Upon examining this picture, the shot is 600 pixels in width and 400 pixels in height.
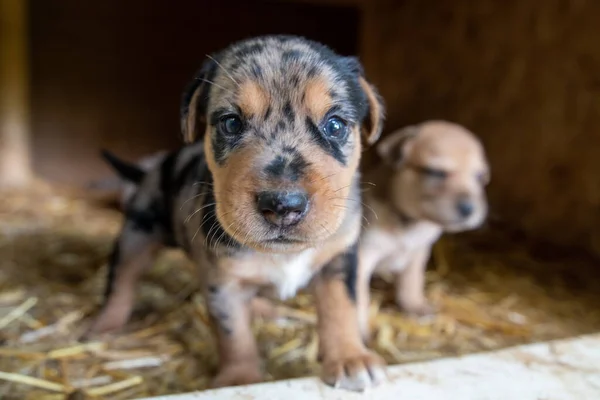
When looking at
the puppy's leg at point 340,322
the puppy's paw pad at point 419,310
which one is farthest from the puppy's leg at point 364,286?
the puppy's leg at point 340,322

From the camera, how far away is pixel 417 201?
455 cm

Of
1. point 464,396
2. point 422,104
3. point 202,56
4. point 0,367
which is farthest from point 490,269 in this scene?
point 202,56

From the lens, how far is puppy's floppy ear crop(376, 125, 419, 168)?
473 centimetres

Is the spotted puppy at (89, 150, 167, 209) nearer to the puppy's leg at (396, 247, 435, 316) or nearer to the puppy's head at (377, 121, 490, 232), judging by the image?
the puppy's head at (377, 121, 490, 232)

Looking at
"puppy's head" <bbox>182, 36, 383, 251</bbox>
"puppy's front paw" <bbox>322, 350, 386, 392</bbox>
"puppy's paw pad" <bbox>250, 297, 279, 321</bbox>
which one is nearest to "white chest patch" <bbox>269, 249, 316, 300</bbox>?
"puppy's head" <bbox>182, 36, 383, 251</bbox>

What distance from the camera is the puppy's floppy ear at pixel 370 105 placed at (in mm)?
3309

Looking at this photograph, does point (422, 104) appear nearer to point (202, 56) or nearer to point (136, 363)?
point (202, 56)

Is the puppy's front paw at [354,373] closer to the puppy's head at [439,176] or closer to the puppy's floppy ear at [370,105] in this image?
the puppy's floppy ear at [370,105]

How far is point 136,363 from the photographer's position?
3717 millimetres

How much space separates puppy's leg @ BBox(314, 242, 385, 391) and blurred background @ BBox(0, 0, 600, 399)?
0.58m

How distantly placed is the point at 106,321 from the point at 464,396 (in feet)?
8.09

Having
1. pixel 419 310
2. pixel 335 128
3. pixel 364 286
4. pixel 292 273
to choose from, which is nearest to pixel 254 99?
pixel 335 128

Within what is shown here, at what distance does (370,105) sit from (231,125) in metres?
0.83

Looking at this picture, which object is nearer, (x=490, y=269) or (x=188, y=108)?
(x=188, y=108)
